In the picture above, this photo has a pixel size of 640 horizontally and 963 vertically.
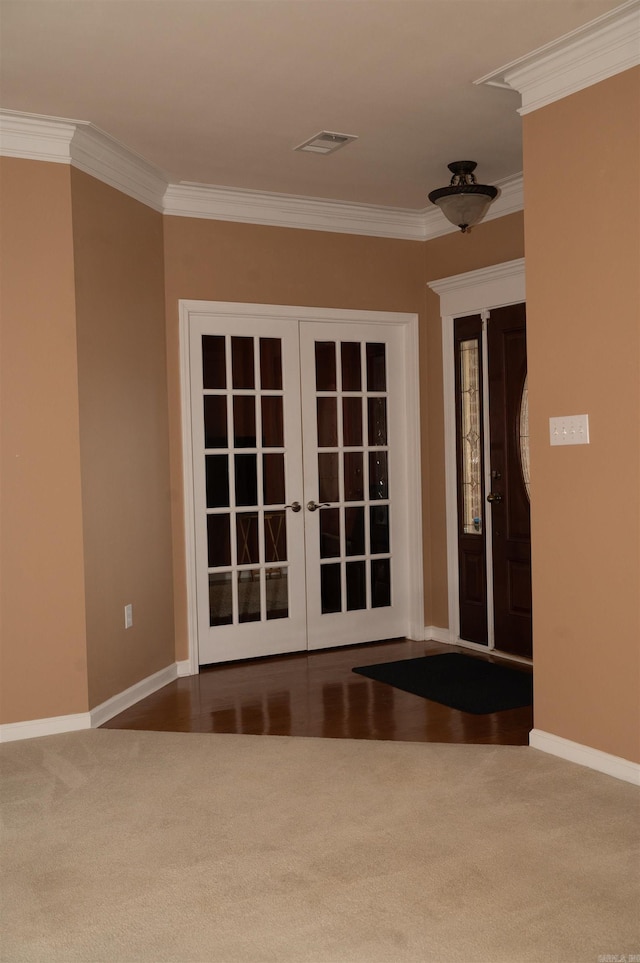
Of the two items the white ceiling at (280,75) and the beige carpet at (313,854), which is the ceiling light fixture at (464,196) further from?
the beige carpet at (313,854)

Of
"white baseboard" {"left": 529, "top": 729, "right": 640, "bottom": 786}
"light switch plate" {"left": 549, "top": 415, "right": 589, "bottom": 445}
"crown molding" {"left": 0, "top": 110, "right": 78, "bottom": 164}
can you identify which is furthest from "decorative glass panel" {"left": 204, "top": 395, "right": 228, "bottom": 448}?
"white baseboard" {"left": 529, "top": 729, "right": 640, "bottom": 786}

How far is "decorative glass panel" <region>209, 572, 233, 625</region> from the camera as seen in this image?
5352 mm

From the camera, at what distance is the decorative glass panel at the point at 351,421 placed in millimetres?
5766

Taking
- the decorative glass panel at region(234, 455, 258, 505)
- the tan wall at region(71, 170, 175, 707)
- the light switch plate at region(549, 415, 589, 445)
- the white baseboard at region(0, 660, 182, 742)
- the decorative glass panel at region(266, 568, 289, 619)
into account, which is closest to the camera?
the light switch plate at region(549, 415, 589, 445)

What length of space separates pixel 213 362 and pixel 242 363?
0.18m

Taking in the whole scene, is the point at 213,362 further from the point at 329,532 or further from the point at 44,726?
the point at 44,726

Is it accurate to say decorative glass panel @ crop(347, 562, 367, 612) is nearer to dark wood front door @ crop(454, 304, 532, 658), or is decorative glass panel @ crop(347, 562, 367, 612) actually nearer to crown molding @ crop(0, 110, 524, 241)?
dark wood front door @ crop(454, 304, 532, 658)

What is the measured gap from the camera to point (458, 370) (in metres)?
5.71

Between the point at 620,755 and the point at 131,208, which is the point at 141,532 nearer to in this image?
the point at 131,208

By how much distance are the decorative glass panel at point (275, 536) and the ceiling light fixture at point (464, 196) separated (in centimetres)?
201

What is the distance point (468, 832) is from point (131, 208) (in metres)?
3.45

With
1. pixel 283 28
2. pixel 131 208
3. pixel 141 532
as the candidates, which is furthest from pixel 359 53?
pixel 141 532

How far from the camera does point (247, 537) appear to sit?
545cm

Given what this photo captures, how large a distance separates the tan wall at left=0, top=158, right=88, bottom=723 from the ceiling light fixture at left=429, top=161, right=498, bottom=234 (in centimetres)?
191
